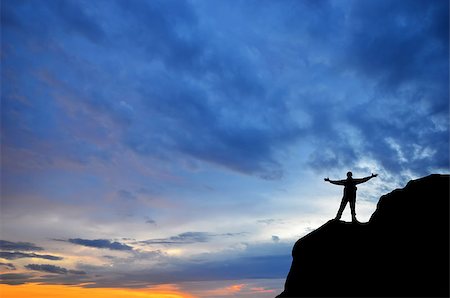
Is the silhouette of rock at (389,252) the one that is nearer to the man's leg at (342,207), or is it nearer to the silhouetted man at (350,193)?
Answer: the man's leg at (342,207)

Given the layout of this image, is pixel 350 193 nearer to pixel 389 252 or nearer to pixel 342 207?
pixel 342 207

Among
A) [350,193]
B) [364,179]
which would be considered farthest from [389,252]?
[364,179]

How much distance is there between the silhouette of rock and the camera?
50.4 feet

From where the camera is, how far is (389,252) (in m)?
17.2

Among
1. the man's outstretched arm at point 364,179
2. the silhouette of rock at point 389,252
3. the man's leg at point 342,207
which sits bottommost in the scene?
the silhouette of rock at point 389,252

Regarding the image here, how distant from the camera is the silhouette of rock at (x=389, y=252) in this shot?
605 inches

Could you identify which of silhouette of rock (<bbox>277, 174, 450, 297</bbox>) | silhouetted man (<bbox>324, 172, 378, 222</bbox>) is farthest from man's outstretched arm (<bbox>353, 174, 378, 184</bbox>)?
silhouette of rock (<bbox>277, 174, 450, 297</bbox>)

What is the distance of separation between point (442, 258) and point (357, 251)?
15.2 feet

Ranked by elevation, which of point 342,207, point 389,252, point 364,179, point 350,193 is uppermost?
point 364,179

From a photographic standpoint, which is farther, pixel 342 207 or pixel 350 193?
pixel 342 207

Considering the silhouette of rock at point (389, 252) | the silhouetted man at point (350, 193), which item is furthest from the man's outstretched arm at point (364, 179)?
the silhouette of rock at point (389, 252)

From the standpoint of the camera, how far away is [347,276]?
1875 cm

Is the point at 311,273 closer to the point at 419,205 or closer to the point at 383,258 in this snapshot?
the point at 383,258

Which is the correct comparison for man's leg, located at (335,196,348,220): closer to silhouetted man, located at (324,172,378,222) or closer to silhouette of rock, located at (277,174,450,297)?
silhouetted man, located at (324,172,378,222)
